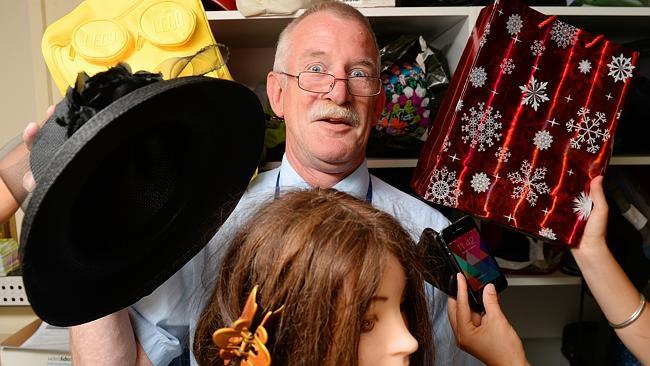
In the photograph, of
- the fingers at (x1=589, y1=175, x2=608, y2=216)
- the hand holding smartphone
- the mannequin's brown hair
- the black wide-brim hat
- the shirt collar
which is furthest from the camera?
the shirt collar

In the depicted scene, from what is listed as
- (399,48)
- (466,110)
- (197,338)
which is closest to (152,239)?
(197,338)

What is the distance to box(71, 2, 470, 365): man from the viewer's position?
2.51 feet

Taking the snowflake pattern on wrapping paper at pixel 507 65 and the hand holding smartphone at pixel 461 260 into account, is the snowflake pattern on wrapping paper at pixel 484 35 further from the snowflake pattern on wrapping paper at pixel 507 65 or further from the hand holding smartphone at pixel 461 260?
the hand holding smartphone at pixel 461 260

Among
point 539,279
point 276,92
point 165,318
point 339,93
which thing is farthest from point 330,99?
point 539,279

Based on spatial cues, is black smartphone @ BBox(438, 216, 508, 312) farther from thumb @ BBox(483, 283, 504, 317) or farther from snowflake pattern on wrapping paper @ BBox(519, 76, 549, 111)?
snowflake pattern on wrapping paper @ BBox(519, 76, 549, 111)

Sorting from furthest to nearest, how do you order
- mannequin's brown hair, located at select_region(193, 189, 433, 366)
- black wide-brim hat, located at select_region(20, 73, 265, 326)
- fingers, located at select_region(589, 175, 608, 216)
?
fingers, located at select_region(589, 175, 608, 216)
mannequin's brown hair, located at select_region(193, 189, 433, 366)
black wide-brim hat, located at select_region(20, 73, 265, 326)

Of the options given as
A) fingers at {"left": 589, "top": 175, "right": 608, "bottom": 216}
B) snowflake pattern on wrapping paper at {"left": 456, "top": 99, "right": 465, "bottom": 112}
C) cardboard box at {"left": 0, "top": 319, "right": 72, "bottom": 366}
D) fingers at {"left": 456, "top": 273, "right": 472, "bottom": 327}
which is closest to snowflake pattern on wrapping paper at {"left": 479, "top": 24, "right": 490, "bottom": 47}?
snowflake pattern on wrapping paper at {"left": 456, "top": 99, "right": 465, "bottom": 112}

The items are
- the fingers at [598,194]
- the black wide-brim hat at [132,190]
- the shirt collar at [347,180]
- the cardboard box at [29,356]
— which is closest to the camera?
the black wide-brim hat at [132,190]

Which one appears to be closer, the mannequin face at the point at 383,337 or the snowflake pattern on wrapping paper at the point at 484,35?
the mannequin face at the point at 383,337

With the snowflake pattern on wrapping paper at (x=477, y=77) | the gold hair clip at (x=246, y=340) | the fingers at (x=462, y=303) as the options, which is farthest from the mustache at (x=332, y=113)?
the gold hair clip at (x=246, y=340)

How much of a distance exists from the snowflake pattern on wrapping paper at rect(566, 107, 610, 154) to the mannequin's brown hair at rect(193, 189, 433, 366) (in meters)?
0.46

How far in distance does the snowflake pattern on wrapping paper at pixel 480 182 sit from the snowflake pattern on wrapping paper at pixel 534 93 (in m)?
0.16

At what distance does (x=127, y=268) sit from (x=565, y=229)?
74cm

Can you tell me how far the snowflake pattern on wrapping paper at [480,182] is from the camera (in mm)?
852
